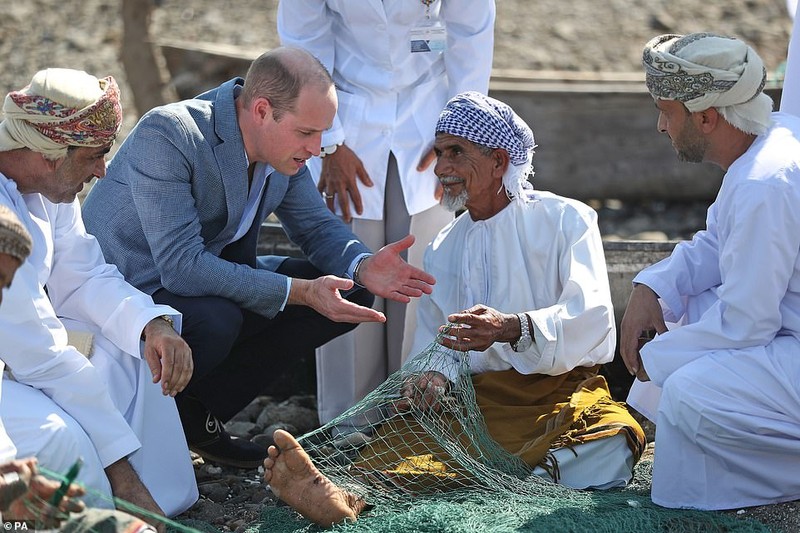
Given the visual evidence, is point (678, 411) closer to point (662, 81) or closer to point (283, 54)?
point (662, 81)

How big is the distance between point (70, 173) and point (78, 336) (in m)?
0.62

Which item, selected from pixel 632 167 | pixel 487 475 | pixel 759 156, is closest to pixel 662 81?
pixel 759 156

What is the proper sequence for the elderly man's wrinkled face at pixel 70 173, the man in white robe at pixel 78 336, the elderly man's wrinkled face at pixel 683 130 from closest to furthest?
1. the man in white robe at pixel 78 336
2. the elderly man's wrinkled face at pixel 70 173
3. the elderly man's wrinkled face at pixel 683 130

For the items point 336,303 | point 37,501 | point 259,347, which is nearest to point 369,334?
point 259,347

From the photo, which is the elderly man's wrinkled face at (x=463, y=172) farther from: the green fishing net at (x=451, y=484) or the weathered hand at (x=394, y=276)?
the green fishing net at (x=451, y=484)

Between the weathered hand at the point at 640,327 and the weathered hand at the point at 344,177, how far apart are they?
1426 mm

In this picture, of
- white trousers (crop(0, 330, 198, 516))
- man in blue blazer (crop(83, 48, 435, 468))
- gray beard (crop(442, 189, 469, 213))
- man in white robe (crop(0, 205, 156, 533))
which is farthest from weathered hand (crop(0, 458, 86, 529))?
gray beard (crop(442, 189, 469, 213))

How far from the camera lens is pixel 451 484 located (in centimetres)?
430

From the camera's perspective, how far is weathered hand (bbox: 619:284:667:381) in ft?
14.8

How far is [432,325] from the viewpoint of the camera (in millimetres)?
4914

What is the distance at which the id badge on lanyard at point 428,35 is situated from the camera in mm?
5184

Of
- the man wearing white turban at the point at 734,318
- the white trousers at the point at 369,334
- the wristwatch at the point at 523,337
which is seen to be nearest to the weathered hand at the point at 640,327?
the man wearing white turban at the point at 734,318

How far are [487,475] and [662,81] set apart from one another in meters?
1.62

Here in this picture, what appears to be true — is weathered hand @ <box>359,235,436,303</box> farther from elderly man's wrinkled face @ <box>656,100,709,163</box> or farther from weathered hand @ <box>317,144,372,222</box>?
elderly man's wrinkled face @ <box>656,100,709,163</box>
